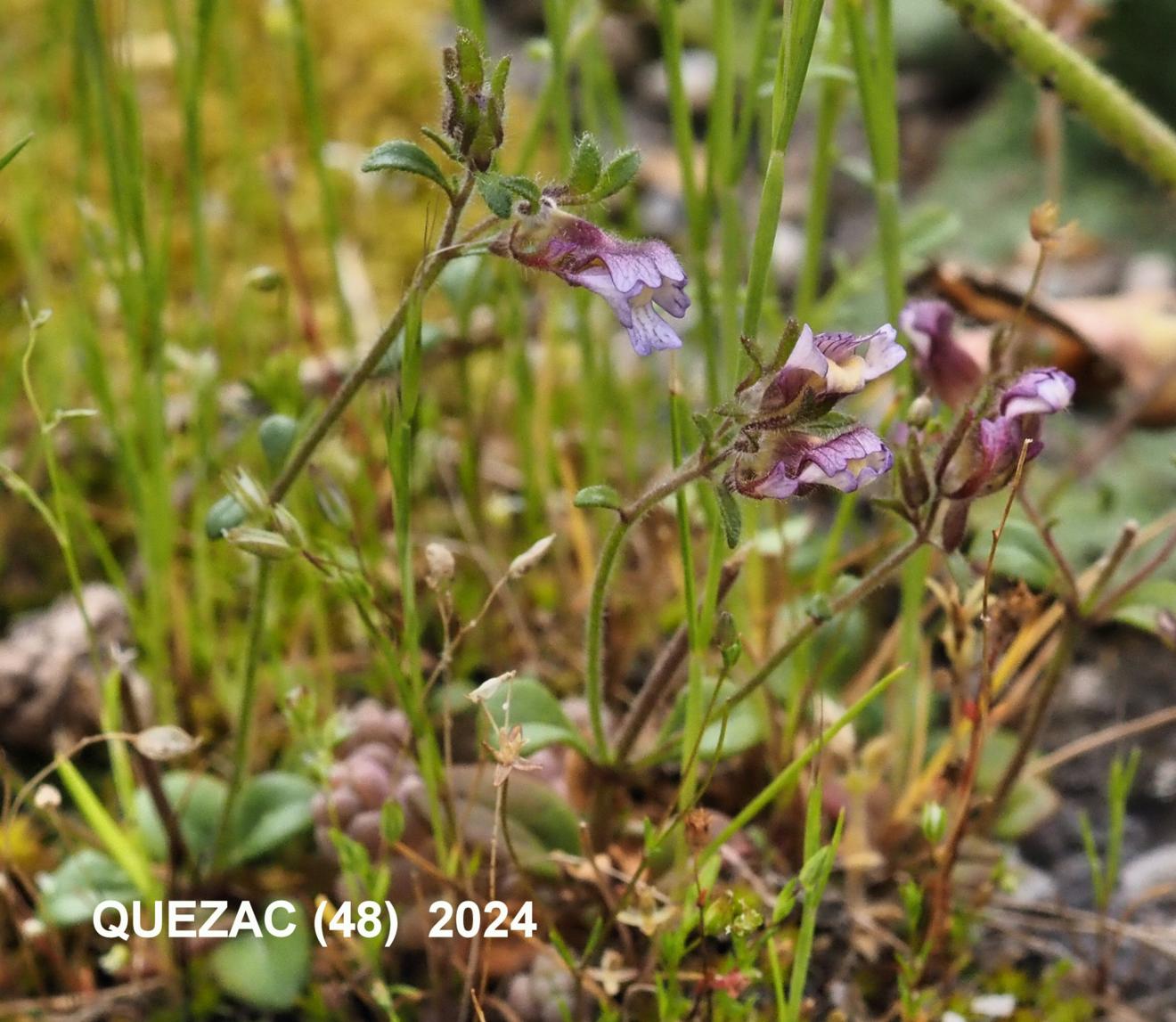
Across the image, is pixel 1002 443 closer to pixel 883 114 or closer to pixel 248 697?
pixel 883 114

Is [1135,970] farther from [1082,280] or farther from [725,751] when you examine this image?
[1082,280]

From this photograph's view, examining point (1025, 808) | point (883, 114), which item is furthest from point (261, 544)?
point (1025, 808)

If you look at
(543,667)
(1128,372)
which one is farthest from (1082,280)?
(543,667)

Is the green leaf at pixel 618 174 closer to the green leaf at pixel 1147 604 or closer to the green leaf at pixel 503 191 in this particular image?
the green leaf at pixel 503 191

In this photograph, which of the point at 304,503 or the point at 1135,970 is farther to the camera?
the point at 304,503

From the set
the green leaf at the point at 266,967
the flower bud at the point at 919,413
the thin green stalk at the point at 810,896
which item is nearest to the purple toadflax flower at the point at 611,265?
the flower bud at the point at 919,413

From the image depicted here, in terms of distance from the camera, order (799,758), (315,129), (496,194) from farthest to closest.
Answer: (315,129), (799,758), (496,194)

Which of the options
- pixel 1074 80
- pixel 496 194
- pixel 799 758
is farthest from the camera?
pixel 1074 80
